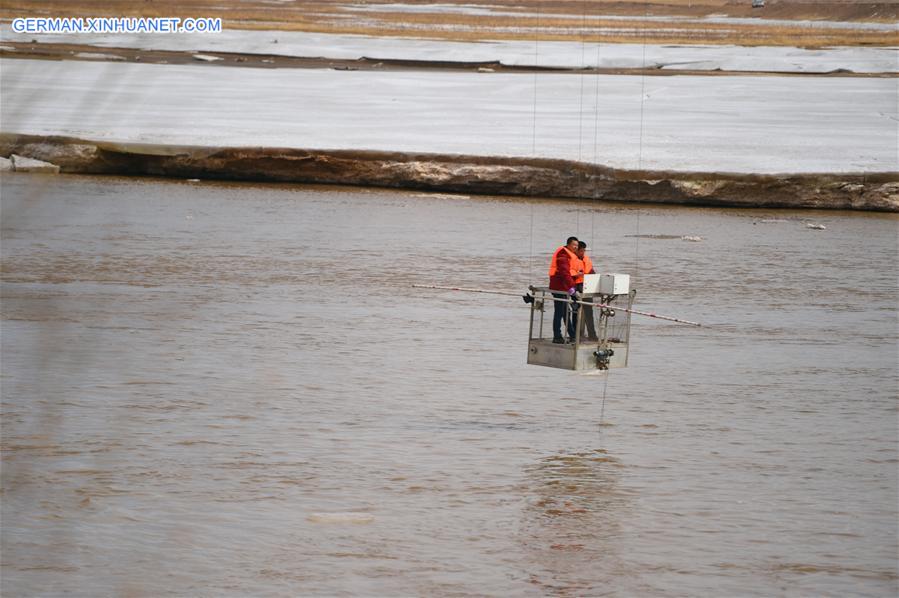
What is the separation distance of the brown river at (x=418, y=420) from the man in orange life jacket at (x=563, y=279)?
617mm

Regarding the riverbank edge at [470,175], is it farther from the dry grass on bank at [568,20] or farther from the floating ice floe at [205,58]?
the dry grass on bank at [568,20]

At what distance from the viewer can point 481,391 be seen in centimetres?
865

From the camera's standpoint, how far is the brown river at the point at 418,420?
521cm

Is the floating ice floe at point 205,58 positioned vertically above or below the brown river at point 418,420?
above

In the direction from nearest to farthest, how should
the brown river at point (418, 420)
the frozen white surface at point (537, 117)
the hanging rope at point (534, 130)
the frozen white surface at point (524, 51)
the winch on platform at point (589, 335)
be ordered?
1. the brown river at point (418, 420)
2. the winch on platform at point (589, 335)
3. the hanging rope at point (534, 130)
4. the frozen white surface at point (537, 117)
5. the frozen white surface at point (524, 51)

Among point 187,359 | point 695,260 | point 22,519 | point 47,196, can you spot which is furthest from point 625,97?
point 47,196

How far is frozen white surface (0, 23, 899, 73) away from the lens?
82.2ft

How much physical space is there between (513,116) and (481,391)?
40.4 feet

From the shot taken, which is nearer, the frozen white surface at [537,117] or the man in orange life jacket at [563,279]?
the man in orange life jacket at [563,279]

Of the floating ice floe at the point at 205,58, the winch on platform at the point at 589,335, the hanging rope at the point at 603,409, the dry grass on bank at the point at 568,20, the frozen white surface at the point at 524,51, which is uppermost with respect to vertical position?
the dry grass on bank at the point at 568,20

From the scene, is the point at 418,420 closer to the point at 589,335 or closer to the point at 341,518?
the point at 589,335

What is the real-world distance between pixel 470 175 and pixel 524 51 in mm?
10069

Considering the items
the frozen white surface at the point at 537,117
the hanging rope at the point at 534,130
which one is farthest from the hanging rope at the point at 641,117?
the hanging rope at the point at 534,130

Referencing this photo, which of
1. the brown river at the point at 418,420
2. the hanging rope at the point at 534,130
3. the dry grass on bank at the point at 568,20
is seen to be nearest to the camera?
the brown river at the point at 418,420
